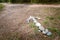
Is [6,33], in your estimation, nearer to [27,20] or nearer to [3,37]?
[3,37]

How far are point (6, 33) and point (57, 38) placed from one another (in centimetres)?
186

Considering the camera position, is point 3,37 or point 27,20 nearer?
point 3,37

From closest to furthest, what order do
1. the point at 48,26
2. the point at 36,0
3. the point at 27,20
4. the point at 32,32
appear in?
the point at 32,32
the point at 48,26
the point at 27,20
the point at 36,0

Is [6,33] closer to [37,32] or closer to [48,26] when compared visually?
[37,32]

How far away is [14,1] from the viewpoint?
11.9 metres

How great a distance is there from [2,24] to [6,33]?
91cm

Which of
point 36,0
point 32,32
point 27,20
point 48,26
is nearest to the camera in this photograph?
point 32,32

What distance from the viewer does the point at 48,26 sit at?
599 centimetres

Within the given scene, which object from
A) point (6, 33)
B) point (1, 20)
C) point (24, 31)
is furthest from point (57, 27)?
point (1, 20)

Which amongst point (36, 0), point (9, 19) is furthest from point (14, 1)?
point (9, 19)

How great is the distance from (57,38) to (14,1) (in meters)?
7.26

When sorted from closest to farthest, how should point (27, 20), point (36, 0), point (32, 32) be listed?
point (32, 32), point (27, 20), point (36, 0)

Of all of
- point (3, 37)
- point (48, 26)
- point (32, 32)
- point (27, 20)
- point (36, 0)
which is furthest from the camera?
point (36, 0)

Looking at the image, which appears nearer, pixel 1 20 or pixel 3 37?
pixel 3 37
